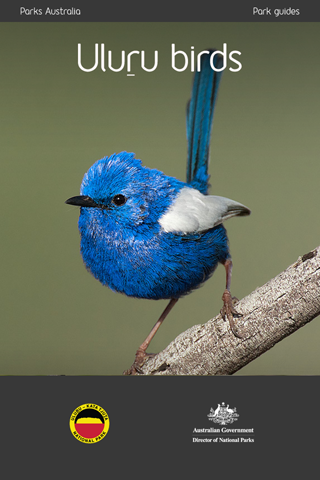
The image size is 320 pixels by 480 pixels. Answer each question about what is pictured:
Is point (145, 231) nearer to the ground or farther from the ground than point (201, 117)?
nearer to the ground

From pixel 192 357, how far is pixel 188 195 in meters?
1.29

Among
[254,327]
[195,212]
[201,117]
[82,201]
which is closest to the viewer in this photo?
[254,327]

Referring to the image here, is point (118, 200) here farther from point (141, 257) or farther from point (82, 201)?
point (141, 257)

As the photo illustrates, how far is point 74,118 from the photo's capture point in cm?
581

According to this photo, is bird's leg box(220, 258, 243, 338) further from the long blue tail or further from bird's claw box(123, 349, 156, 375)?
the long blue tail
